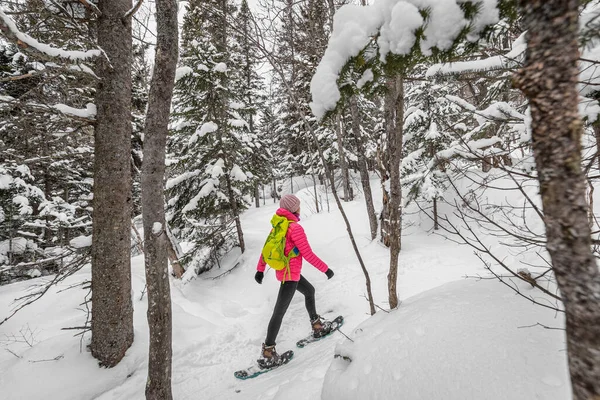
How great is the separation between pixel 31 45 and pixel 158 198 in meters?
1.89

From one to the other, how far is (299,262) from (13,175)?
10.8 metres

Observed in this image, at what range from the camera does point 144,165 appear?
2.52 m

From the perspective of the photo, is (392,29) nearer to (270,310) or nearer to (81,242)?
(81,242)

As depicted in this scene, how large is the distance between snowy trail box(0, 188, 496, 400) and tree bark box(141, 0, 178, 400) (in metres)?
1.13

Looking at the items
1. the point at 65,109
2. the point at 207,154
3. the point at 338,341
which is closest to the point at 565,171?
the point at 338,341

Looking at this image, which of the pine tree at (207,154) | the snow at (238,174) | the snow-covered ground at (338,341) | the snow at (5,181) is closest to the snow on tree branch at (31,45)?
the snow-covered ground at (338,341)

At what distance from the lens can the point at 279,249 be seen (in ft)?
13.0

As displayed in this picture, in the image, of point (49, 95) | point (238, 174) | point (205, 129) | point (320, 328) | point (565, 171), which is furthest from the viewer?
point (238, 174)

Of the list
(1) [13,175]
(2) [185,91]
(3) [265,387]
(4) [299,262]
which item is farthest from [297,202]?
(1) [13,175]

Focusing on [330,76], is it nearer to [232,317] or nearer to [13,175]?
[232,317]

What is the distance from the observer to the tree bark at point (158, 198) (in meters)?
2.48

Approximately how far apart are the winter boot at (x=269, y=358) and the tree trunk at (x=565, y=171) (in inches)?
148

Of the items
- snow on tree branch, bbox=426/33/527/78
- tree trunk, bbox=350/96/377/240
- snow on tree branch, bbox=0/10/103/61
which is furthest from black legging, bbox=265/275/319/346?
tree trunk, bbox=350/96/377/240

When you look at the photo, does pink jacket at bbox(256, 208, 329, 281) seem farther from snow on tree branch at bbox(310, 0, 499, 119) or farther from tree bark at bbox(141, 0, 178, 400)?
snow on tree branch at bbox(310, 0, 499, 119)
